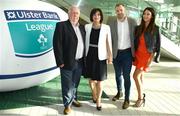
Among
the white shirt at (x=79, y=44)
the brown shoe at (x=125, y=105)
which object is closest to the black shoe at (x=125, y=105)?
the brown shoe at (x=125, y=105)

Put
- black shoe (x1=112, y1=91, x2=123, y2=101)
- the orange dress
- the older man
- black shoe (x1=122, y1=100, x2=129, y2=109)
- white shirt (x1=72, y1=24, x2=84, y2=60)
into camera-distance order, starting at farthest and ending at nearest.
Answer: black shoe (x1=112, y1=91, x2=123, y2=101)
black shoe (x1=122, y1=100, x2=129, y2=109)
the orange dress
white shirt (x1=72, y1=24, x2=84, y2=60)
the older man

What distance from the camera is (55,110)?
481cm

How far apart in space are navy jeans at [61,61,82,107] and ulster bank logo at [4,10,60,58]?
2.40 feet

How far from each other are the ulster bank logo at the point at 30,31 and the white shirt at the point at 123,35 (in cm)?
116

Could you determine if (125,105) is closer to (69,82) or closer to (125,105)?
(125,105)

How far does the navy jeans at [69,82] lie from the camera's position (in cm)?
451

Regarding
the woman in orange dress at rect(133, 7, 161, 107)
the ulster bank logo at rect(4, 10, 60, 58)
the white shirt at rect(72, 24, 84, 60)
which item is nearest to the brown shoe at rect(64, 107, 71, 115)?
the white shirt at rect(72, 24, 84, 60)

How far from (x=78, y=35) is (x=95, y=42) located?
273mm

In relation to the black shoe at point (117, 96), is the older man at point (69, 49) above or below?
above

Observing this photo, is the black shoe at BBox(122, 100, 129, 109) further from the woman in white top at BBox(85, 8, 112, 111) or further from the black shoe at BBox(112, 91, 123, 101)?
the woman in white top at BBox(85, 8, 112, 111)

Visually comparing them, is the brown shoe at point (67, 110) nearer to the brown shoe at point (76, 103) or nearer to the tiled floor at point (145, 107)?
the tiled floor at point (145, 107)

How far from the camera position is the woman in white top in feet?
15.0

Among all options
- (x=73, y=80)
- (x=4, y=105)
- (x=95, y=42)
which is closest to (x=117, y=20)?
(x=95, y=42)

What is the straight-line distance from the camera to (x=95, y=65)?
4.69 metres
